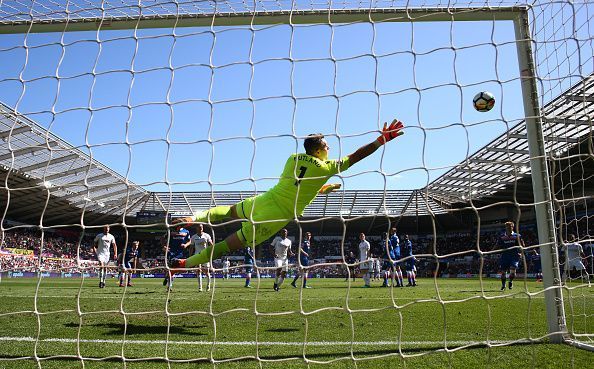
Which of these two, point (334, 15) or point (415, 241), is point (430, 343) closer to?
point (334, 15)

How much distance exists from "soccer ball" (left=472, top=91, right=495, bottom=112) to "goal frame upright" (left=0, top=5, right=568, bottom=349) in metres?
0.30

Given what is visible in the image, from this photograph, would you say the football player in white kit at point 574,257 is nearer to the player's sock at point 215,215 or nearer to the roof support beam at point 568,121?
the roof support beam at point 568,121

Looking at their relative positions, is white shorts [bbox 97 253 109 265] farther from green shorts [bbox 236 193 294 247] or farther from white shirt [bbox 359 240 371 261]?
green shorts [bbox 236 193 294 247]

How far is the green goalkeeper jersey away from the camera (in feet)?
14.8

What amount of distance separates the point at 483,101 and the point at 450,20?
888mm

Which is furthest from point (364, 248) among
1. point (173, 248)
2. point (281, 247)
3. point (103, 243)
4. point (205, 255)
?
point (205, 255)

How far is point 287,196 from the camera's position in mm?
4699

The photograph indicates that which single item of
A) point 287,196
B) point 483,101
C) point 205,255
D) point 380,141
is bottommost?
point 205,255

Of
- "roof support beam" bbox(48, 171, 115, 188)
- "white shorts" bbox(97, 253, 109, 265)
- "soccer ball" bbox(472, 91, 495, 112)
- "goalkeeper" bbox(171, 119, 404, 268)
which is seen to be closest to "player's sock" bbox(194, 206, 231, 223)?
"goalkeeper" bbox(171, 119, 404, 268)

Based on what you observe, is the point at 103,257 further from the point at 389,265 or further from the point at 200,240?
the point at 389,265

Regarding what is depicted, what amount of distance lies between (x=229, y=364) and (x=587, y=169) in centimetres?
515

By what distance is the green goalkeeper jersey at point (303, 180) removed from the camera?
4512 millimetres

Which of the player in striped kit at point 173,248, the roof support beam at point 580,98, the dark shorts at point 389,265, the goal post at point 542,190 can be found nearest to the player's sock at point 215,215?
the player in striped kit at point 173,248

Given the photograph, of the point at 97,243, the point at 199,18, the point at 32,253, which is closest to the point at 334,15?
the point at 199,18
